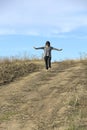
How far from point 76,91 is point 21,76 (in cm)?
453

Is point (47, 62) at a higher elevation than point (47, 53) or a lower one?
lower

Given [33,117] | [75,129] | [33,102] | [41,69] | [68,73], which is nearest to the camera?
[75,129]

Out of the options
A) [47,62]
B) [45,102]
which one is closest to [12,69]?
[47,62]

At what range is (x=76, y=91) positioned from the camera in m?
14.5

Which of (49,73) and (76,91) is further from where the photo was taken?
(49,73)

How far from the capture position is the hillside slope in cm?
1166

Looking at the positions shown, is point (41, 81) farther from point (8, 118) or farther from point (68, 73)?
point (8, 118)

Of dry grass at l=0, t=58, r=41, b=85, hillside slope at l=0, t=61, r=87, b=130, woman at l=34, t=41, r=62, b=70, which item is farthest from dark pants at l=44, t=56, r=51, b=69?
hillside slope at l=0, t=61, r=87, b=130

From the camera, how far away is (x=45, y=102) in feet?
44.5

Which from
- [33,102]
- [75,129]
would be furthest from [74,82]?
[75,129]

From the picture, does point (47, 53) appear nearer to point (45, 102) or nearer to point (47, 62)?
point (47, 62)

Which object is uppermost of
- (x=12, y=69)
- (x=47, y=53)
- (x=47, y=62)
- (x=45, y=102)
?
(x=47, y=53)

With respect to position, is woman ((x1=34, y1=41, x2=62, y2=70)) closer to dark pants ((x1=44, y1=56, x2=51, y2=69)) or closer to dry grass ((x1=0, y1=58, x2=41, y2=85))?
dark pants ((x1=44, y1=56, x2=51, y2=69))

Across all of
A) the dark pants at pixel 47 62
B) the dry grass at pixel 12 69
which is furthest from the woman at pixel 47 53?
the dry grass at pixel 12 69
